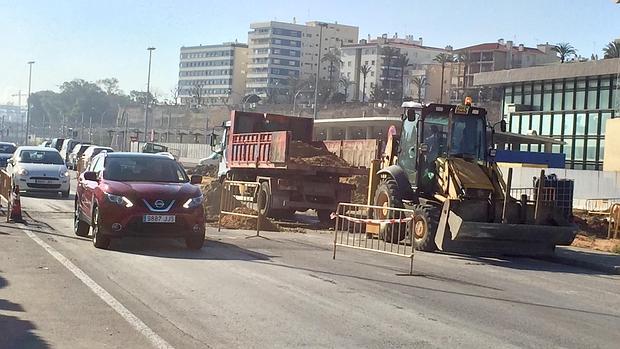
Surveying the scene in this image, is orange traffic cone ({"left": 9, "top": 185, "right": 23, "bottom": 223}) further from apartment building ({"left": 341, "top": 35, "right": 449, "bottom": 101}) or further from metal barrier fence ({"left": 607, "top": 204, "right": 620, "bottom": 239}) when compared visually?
apartment building ({"left": 341, "top": 35, "right": 449, "bottom": 101})

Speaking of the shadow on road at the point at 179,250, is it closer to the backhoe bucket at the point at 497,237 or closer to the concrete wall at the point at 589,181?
the backhoe bucket at the point at 497,237

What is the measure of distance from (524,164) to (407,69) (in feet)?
391

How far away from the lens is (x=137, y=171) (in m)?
15.0

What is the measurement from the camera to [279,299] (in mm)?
9828

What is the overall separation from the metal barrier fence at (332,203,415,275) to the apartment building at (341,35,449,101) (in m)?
123

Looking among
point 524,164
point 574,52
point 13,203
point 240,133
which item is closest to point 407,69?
point 574,52

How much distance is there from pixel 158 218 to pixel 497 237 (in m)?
6.30

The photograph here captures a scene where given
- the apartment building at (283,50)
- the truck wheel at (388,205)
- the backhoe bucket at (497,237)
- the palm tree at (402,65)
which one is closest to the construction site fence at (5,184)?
the truck wheel at (388,205)

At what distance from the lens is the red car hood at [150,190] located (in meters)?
13.8

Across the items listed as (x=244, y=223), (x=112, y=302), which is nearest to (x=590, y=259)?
(x=244, y=223)

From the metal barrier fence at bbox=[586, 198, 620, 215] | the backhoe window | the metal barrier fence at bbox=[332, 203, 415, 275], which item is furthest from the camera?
the metal barrier fence at bbox=[586, 198, 620, 215]

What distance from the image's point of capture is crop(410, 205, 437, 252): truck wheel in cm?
1606

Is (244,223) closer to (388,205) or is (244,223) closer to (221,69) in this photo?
(388,205)

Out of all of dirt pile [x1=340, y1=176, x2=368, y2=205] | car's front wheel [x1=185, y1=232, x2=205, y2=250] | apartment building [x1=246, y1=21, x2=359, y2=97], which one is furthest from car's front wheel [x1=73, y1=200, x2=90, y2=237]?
apartment building [x1=246, y1=21, x2=359, y2=97]
